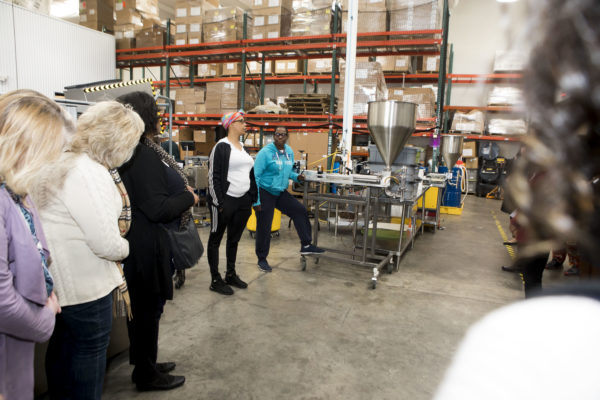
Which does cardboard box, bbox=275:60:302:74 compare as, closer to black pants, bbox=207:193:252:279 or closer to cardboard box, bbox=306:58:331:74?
cardboard box, bbox=306:58:331:74

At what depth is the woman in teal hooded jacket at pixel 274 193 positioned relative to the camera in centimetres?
380

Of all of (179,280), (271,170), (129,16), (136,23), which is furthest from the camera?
(136,23)

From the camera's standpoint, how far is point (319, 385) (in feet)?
6.86

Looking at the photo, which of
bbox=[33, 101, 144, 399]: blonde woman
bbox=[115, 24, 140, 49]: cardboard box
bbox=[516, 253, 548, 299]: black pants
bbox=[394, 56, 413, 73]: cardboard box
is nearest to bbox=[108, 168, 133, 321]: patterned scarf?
bbox=[33, 101, 144, 399]: blonde woman

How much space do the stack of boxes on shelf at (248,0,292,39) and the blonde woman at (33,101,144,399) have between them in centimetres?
601

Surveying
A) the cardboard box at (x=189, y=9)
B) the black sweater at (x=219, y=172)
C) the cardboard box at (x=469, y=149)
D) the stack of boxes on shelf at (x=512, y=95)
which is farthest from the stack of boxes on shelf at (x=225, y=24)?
the stack of boxes on shelf at (x=512, y=95)

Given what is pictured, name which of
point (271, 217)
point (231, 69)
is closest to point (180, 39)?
point (231, 69)

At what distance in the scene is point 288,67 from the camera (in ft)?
32.1

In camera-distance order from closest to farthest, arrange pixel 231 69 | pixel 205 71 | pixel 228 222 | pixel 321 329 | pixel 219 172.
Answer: pixel 321 329, pixel 219 172, pixel 228 222, pixel 205 71, pixel 231 69

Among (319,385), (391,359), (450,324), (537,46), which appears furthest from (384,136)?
(537,46)

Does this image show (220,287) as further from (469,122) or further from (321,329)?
(469,122)

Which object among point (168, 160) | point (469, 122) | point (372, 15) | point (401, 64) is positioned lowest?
point (168, 160)

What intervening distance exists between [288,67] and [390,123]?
267 inches

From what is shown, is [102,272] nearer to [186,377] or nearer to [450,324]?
[186,377]
